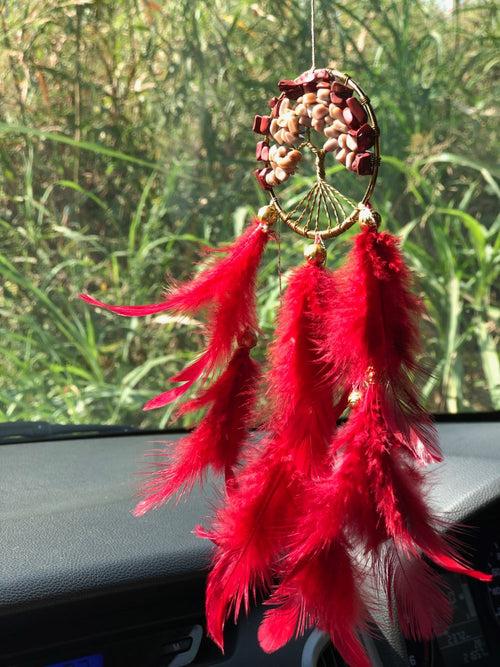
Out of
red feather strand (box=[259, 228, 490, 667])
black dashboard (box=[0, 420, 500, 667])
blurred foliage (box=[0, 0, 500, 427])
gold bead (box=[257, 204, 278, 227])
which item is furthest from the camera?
blurred foliage (box=[0, 0, 500, 427])

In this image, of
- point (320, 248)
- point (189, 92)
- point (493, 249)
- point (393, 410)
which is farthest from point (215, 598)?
point (189, 92)

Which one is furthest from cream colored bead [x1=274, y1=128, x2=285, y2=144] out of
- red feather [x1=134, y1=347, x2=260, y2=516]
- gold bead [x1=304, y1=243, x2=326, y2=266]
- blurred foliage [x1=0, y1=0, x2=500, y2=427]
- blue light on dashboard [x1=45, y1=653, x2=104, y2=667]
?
blurred foliage [x1=0, y1=0, x2=500, y2=427]

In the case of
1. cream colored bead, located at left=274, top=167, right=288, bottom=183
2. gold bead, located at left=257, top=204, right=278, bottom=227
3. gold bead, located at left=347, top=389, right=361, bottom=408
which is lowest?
gold bead, located at left=347, top=389, right=361, bottom=408

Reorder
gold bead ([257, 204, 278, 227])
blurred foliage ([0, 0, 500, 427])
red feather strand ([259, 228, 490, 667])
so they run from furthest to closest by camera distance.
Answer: blurred foliage ([0, 0, 500, 427]) < gold bead ([257, 204, 278, 227]) < red feather strand ([259, 228, 490, 667])

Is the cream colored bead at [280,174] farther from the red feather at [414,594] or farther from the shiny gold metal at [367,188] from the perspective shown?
the red feather at [414,594]

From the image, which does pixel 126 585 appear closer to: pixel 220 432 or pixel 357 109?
pixel 220 432

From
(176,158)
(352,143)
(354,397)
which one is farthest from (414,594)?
(176,158)

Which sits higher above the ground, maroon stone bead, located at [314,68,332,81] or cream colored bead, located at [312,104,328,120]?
maroon stone bead, located at [314,68,332,81]

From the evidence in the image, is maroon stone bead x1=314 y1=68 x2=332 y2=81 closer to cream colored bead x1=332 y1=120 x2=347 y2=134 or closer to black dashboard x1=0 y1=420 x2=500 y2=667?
cream colored bead x1=332 y1=120 x2=347 y2=134
